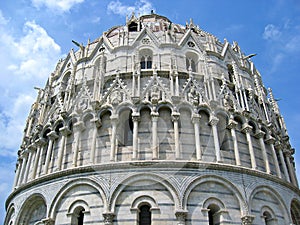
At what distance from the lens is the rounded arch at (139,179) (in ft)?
42.5

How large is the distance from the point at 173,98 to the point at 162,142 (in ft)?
8.03

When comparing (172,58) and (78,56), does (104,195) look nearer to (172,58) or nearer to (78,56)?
(172,58)

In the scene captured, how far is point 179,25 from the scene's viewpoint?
78.6 ft

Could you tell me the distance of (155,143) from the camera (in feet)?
46.8

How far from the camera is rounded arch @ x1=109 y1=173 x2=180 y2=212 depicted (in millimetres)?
12953

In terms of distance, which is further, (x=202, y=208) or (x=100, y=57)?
(x=100, y=57)

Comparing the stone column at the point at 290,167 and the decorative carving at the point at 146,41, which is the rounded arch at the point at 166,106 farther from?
the stone column at the point at 290,167

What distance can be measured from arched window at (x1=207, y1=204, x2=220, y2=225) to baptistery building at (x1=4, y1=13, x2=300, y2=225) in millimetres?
73

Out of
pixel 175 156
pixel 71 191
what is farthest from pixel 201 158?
pixel 71 191

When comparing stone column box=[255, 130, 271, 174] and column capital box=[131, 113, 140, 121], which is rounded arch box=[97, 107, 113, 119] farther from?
stone column box=[255, 130, 271, 174]

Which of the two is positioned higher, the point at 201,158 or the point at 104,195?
the point at 201,158

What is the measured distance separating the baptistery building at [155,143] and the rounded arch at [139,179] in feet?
0.14

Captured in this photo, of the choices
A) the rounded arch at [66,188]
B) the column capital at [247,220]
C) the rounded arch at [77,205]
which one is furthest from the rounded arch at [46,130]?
the column capital at [247,220]

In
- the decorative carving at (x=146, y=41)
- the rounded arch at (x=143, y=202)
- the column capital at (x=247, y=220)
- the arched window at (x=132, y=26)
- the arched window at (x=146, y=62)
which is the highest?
the arched window at (x=132, y=26)
